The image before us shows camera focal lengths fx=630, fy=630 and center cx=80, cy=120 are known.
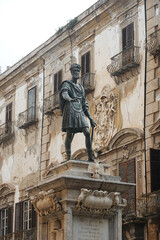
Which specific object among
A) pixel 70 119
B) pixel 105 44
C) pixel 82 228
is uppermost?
pixel 105 44

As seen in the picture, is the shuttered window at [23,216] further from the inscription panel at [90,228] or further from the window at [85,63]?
the inscription panel at [90,228]

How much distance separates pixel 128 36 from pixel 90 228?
11090 millimetres

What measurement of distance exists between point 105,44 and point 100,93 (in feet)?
6.22

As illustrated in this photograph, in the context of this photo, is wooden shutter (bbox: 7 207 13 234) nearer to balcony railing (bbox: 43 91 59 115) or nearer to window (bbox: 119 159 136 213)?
balcony railing (bbox: 43 91 59 115)

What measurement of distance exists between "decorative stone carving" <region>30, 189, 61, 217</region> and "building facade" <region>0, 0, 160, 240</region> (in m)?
0.20

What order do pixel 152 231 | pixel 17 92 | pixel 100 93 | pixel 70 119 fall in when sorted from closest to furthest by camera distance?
pixel 70 119
pixel 152 231
pixel 100 93
pixel 17 92

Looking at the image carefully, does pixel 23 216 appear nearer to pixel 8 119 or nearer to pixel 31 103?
pixel 31 103

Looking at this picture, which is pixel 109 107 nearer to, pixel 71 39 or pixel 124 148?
pixel 124 148

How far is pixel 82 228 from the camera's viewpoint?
12.6 meters

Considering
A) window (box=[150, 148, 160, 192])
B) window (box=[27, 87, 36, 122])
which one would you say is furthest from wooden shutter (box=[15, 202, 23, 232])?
window (box=[150, 148, 160, 192])

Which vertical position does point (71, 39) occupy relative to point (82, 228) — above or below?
above

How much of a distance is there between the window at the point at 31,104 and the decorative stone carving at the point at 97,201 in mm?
15421

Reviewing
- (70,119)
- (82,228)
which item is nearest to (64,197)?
(82,228)

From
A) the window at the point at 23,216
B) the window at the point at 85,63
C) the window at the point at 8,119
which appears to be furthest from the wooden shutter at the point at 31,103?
the window at the point at 85,63
